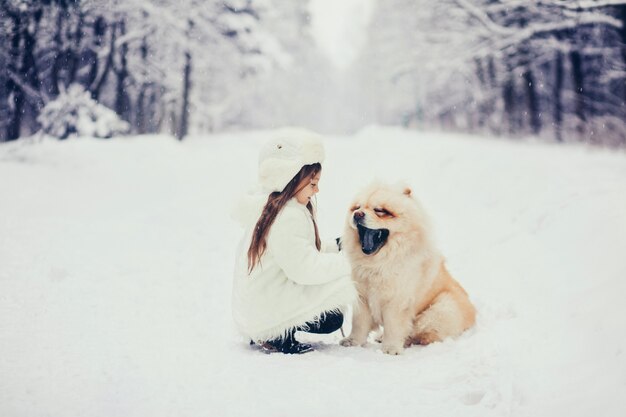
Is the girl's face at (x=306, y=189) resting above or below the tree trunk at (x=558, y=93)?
below

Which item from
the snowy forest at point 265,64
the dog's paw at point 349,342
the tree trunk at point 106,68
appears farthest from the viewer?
the tree trunk at point 106,68

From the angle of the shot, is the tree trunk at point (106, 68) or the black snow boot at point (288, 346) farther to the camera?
the tree trunk at point (106, 68)

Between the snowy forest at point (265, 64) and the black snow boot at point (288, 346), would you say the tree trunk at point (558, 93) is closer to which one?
the snowy forest at point (265, 64)

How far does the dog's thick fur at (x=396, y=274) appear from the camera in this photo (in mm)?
3506

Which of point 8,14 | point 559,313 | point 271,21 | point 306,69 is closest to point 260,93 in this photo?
point 271,21

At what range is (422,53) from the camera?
22312 mm

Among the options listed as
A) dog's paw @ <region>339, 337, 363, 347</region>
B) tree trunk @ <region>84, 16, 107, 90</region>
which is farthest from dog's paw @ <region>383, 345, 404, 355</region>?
tree trunk @ <region>84, 16, 107, 90</region>

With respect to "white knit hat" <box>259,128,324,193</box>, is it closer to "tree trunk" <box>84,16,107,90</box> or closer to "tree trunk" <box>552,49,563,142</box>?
"tree trunk" <box>84,16,107,90</box>

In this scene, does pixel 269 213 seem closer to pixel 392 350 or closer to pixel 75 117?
pixel 392 350

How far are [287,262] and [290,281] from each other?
214 millimetres

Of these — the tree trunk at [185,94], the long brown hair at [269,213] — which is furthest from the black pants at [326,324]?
the tree trunk at [185,94]

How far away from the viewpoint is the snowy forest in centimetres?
799

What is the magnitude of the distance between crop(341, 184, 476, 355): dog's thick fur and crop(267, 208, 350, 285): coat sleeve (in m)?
0.48

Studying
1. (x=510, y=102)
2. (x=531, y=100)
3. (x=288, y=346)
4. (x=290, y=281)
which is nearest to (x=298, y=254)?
(x=290, y=281)
